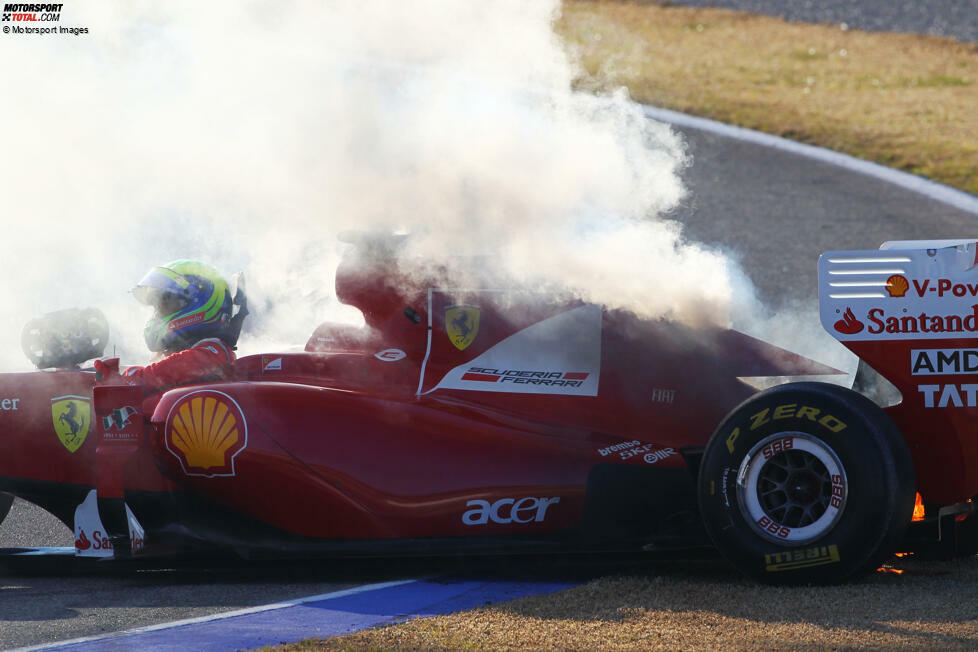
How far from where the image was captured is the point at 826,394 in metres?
4.46

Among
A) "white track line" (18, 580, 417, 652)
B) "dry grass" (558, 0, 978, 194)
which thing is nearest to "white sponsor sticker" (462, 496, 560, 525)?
"white track line" (18, 580, 417, 652)

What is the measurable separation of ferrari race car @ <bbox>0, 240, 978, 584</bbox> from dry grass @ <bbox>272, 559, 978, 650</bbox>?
9.9 inches

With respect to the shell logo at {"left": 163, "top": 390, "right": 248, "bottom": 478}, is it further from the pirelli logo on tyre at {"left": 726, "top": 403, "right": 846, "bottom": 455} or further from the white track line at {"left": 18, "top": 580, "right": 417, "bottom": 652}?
the pirelli logo on tyre at {"left": 726, "top": 403, "right": 846, "bottom": 455}

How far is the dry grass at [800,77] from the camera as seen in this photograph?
46.5ft

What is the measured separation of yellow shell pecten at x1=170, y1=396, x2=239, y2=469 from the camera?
5.09 meters

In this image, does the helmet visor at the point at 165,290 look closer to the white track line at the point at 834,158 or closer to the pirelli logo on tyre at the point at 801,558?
the pirelli logo on tyre at the point at 801,558

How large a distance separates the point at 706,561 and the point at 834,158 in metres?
9.66

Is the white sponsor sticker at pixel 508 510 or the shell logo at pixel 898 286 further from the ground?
the shell logo at pixel 898 286

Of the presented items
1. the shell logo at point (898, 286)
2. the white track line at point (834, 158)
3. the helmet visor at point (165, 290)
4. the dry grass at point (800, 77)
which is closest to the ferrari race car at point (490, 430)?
the shell logo at point (898, 286)

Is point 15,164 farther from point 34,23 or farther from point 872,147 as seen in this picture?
point 872,147

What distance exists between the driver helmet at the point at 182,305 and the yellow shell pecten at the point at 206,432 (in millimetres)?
633

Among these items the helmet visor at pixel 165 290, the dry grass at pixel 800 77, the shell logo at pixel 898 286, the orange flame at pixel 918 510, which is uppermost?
the dry grass at pixel 800 77

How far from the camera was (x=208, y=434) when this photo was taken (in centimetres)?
510

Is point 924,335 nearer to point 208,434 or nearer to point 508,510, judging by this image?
point 508,510
